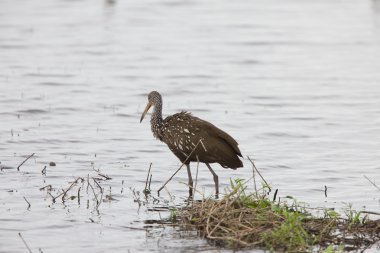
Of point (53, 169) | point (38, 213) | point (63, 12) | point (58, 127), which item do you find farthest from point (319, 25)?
point (38, 213)

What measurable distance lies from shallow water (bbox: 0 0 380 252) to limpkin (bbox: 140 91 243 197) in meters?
0.64

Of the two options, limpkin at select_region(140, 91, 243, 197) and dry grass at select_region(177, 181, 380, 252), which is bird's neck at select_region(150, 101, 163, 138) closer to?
limpkin at select_region(140, 91, 243, 197)

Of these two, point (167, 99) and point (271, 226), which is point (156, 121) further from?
point (167, 99)

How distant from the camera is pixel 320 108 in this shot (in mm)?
21656

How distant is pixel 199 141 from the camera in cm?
1395

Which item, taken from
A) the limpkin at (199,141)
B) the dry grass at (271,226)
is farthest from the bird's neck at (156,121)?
the dry grass at (271,226)

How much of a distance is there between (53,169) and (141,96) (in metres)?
7.05

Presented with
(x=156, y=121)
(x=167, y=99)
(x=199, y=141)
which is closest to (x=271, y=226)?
(x=199, y=141)

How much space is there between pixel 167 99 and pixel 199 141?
8.25m

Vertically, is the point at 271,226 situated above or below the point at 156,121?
below

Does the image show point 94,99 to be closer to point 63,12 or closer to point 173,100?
point 173,100

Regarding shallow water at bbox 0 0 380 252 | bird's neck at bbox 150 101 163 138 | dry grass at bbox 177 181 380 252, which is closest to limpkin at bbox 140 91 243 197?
bird's neck at bbox 150 101 163 138

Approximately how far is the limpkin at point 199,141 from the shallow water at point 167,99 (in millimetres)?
642

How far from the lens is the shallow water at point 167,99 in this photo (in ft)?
44.2
